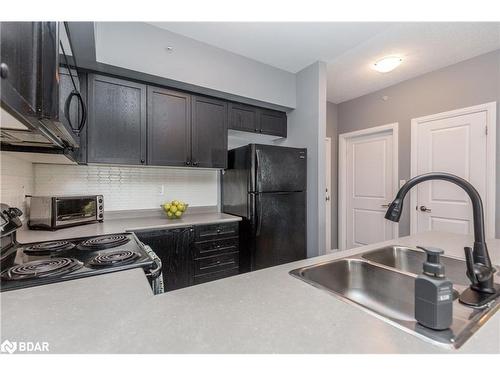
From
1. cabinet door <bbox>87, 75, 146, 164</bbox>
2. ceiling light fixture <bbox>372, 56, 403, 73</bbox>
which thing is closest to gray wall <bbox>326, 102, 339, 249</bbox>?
ceiling light fixture <bbox>372, 56, 403, 73</bbox>

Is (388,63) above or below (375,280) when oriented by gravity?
above

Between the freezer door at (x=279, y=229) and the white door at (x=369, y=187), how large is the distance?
146 cm

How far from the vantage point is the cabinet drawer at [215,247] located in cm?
219

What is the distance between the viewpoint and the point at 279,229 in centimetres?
255

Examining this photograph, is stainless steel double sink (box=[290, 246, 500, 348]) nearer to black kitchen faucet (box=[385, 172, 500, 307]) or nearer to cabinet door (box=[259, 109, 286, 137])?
black kitchen faucet (box=[385, 172, 500, 307])

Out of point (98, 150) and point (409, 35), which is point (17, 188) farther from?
point (409, 35)

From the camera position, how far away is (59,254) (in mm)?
Answer: 1255

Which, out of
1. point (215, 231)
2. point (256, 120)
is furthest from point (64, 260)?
point (256, 120)

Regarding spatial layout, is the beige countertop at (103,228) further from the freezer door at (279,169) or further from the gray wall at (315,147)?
the gray wall at (315,147)

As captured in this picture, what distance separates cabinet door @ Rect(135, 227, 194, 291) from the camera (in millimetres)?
1992

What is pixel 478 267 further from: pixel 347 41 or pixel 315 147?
pixel 347 41

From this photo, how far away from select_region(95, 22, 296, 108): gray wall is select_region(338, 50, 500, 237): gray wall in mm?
1411

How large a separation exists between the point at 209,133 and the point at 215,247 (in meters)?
1.17
